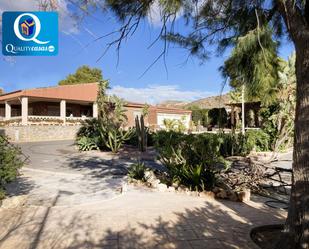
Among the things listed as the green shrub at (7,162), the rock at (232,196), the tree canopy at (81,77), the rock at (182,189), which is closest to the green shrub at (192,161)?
the rock at (182,189)

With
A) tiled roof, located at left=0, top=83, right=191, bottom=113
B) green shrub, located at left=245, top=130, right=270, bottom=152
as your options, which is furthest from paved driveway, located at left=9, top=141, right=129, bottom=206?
tiled roof, located at left=0, top=83, right=191, bottom=113

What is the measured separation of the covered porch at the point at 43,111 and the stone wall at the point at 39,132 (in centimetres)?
65

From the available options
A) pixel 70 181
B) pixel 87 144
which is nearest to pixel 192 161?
pixel 70 181

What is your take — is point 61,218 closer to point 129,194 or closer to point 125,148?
point 129,194

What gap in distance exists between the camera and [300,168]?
3227mm

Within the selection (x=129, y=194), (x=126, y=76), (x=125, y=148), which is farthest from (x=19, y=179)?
(x=125, y=148)

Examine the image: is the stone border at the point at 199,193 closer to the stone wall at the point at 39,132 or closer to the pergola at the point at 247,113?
the pergola at the point at 247,113

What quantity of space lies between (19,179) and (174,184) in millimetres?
4586

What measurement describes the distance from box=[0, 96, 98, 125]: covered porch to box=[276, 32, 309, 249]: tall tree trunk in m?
23.1

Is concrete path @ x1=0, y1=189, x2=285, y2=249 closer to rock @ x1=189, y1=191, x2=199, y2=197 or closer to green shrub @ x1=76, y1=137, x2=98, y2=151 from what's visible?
rock @ x1=189, y1=191, x2=199, y2=197

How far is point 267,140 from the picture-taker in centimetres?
1570

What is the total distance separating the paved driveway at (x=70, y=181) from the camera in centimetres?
657

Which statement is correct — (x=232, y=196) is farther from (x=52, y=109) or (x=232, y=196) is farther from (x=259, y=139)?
(x=52, y=109)

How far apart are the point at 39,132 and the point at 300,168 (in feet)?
78.0
